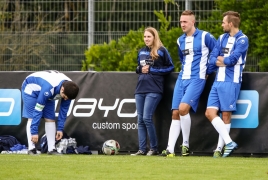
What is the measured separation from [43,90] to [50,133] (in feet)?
2.65

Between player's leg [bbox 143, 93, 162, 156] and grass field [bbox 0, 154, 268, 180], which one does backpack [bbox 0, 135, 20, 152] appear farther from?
player's leg [bbox 143, 93, 162, 156]

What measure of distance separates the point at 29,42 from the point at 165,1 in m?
3.08

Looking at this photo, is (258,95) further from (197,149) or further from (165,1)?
(165,1)

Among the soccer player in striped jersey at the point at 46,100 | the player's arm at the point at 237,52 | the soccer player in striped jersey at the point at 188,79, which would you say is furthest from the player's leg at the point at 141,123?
the player's arm at the point at 237,52

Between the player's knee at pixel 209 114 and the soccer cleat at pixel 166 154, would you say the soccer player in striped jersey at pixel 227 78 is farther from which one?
the soccer cleat at pixel 166 154

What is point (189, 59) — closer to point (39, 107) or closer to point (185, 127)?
point (185, 127)

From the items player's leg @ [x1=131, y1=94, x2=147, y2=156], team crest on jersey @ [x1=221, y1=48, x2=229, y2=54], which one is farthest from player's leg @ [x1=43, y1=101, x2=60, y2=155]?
team crest on jersey @ [x1=221, y1=48, x2=229, y2=54]

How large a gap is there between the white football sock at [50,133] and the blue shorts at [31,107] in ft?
0.37

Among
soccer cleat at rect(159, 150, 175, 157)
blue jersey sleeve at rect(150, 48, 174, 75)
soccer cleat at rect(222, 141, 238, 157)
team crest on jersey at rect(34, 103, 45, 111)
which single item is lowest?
soccer cleat at rect(159, 150, 175, 157)

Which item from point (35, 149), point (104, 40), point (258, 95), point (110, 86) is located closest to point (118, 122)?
point (110, 86)

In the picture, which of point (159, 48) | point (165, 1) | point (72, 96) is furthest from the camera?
point (165, 1)

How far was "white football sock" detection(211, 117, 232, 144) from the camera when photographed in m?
12.8

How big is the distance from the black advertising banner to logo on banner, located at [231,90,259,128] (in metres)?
0.02

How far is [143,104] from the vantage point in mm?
13625
